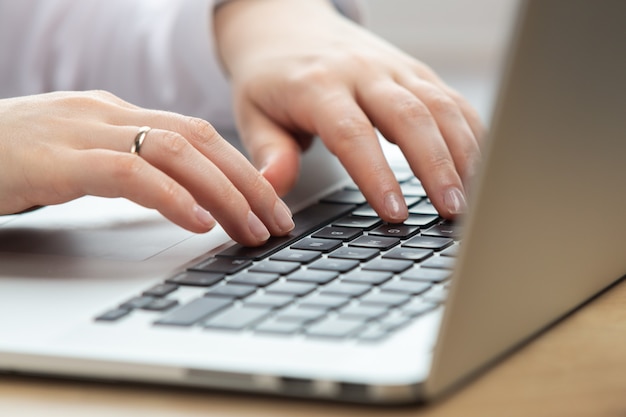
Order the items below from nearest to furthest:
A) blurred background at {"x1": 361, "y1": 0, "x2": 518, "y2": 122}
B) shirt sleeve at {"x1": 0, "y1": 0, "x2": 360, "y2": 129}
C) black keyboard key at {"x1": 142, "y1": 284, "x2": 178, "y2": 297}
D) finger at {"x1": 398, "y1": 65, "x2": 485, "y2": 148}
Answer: black keyboard key at {"x1": 142, "y1": 284, "x2": 178, "y2": 297}, finger at {"x1": 398, "y1": 65, "x2": 485, "y2": 148}, shirt sleeve at {"x1": 0, "y1": 0, "x2": 360, "y2": 129}, blurred background at {"x1": 361, "y1": 0, "x2": 518, "y2": 122}

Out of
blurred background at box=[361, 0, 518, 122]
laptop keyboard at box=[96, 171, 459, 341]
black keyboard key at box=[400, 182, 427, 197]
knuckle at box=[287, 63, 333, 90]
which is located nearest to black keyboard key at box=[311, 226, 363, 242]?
laptop keyboard at box=[96, 171, 459, 341]

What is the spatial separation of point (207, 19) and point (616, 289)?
0.63 meters

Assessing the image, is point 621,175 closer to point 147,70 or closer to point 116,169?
point 116,169

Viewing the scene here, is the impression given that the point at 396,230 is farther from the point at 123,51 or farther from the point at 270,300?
the point at 123,51

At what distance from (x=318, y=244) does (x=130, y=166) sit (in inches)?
4.4

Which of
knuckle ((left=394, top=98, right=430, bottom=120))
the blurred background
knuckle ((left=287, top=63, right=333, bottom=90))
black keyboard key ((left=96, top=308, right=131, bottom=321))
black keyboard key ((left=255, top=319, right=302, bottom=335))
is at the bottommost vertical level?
the blurred background

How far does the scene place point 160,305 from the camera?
0.44 m

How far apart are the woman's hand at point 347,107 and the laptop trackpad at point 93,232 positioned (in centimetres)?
11

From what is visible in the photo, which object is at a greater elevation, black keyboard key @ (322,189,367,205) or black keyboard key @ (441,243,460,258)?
black keyboard key @ (441,243,460,258)

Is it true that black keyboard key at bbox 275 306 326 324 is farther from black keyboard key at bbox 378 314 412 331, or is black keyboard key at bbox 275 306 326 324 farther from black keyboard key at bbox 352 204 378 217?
black keyboard key at bbox 352 204 378 217

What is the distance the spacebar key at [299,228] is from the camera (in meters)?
0.53

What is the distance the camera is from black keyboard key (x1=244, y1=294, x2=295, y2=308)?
430 mm

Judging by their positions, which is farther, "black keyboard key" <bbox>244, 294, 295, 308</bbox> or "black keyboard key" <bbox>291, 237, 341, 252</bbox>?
"black keyboard key" <bbox>291, 237, 341, 252</bbox>

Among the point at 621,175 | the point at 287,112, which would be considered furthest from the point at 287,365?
the point at 287,112
